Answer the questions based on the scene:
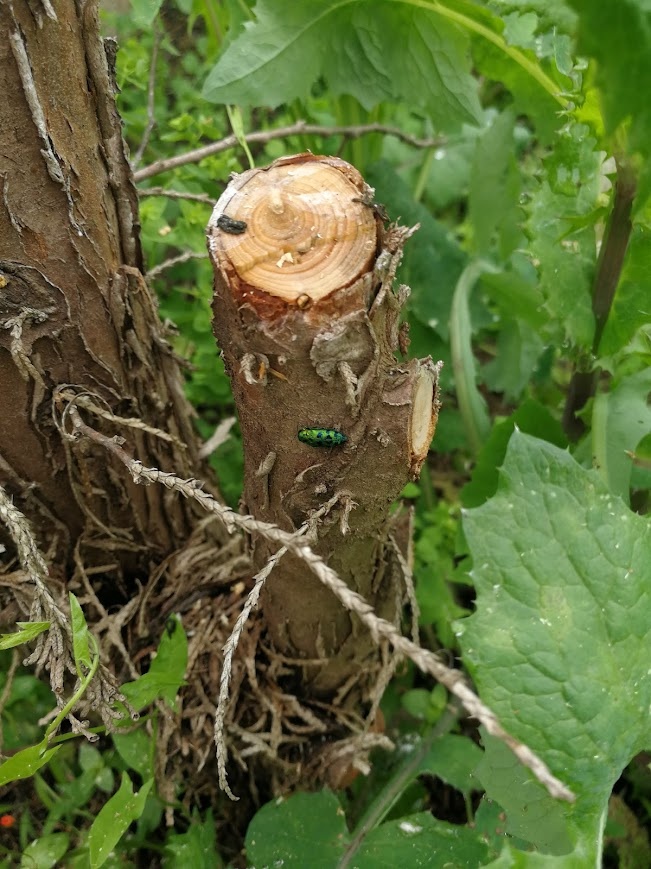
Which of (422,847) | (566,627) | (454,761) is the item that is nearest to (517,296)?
(566,627)

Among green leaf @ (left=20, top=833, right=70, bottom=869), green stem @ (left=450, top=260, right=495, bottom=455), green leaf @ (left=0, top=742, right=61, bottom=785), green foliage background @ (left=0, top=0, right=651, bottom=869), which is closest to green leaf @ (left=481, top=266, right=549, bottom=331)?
green foliage background @ (left=0, top=0, right=651, bottom=869)

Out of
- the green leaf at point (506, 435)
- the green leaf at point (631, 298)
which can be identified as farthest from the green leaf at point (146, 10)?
the green leaf at point (506, 435)

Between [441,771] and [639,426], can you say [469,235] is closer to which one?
[639,426]

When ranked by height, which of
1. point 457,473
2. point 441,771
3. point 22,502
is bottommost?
point 441,771

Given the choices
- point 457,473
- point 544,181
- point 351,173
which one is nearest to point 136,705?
point 351,173

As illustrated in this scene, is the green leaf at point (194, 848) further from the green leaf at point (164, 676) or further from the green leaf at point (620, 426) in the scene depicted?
the green leaf at point (620, 426)

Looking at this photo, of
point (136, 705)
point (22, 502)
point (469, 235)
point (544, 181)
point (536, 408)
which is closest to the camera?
point (136, 705)

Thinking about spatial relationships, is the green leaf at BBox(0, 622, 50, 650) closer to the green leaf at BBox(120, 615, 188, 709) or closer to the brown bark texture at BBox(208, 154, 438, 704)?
the green leaf at BBox(120, 615, 188, 709)
